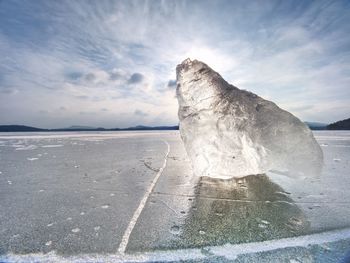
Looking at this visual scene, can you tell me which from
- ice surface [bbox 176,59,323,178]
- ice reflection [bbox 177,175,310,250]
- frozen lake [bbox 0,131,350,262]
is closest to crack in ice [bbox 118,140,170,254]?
frozen lake [bbox 0,131,350,262]

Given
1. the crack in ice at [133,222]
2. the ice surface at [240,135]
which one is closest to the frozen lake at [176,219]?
the crack in ice at [133,222]

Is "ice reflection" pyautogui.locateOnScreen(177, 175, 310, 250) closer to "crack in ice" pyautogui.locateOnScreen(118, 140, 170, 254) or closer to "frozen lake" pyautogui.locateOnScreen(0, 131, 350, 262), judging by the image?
"frozen lake" pyautogui.locateOnScreen(0, 131, 350, 262)

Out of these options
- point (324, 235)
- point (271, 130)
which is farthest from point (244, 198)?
point (271, 130)

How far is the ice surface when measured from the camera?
5.00 m

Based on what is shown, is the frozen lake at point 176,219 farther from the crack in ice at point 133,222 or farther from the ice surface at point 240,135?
the ice surface at point 240,135

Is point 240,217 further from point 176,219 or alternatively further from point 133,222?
point 133,222

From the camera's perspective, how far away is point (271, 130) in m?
5.10

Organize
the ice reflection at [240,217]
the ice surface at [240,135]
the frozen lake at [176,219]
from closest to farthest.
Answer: the frozen lake at [176,219] → the ice reflection at [240,217] → the ice surface at [240,135]

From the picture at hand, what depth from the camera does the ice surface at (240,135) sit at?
500 cm

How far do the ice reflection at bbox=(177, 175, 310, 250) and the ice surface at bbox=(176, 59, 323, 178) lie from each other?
83 cm

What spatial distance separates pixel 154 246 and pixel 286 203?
215 cm

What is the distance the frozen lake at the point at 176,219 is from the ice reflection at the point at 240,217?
0.01 metres

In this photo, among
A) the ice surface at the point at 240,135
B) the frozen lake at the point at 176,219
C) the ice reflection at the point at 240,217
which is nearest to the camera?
the frozen lake at the point at 176,219

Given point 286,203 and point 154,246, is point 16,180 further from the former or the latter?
point 286,203
